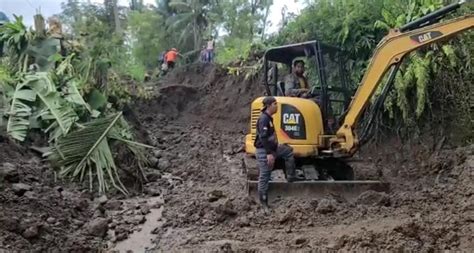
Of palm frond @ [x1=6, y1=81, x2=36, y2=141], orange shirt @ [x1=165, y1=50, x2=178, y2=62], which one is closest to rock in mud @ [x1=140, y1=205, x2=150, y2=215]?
palm frond @ [x1=6, y1=81, x2=36, y2=141]

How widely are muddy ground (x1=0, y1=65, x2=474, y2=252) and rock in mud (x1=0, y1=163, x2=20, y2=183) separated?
0.02 m

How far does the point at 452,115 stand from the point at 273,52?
3086 mm

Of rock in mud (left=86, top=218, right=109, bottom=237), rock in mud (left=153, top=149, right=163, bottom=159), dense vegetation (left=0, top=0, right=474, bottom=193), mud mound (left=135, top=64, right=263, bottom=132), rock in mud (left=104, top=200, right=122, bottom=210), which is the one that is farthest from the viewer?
mud mound (left=135, top=64, right=263, bottom=132)

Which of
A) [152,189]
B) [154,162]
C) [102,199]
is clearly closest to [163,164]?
[154,162]

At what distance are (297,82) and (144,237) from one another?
3.43m

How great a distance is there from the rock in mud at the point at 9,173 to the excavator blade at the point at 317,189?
3.15 m

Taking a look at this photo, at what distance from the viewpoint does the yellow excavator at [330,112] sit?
7.74 meters

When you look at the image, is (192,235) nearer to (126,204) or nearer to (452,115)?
(126,204)

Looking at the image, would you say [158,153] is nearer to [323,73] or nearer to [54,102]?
[54,102]

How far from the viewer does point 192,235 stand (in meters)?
6.64

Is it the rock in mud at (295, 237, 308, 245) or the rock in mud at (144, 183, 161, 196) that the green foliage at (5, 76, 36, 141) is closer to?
the rock in mud at (144, 183, 161, 196)

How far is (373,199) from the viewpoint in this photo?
747 cm

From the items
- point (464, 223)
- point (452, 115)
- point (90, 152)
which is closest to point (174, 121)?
point (90, 152)

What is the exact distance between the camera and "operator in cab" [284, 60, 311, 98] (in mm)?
8609
